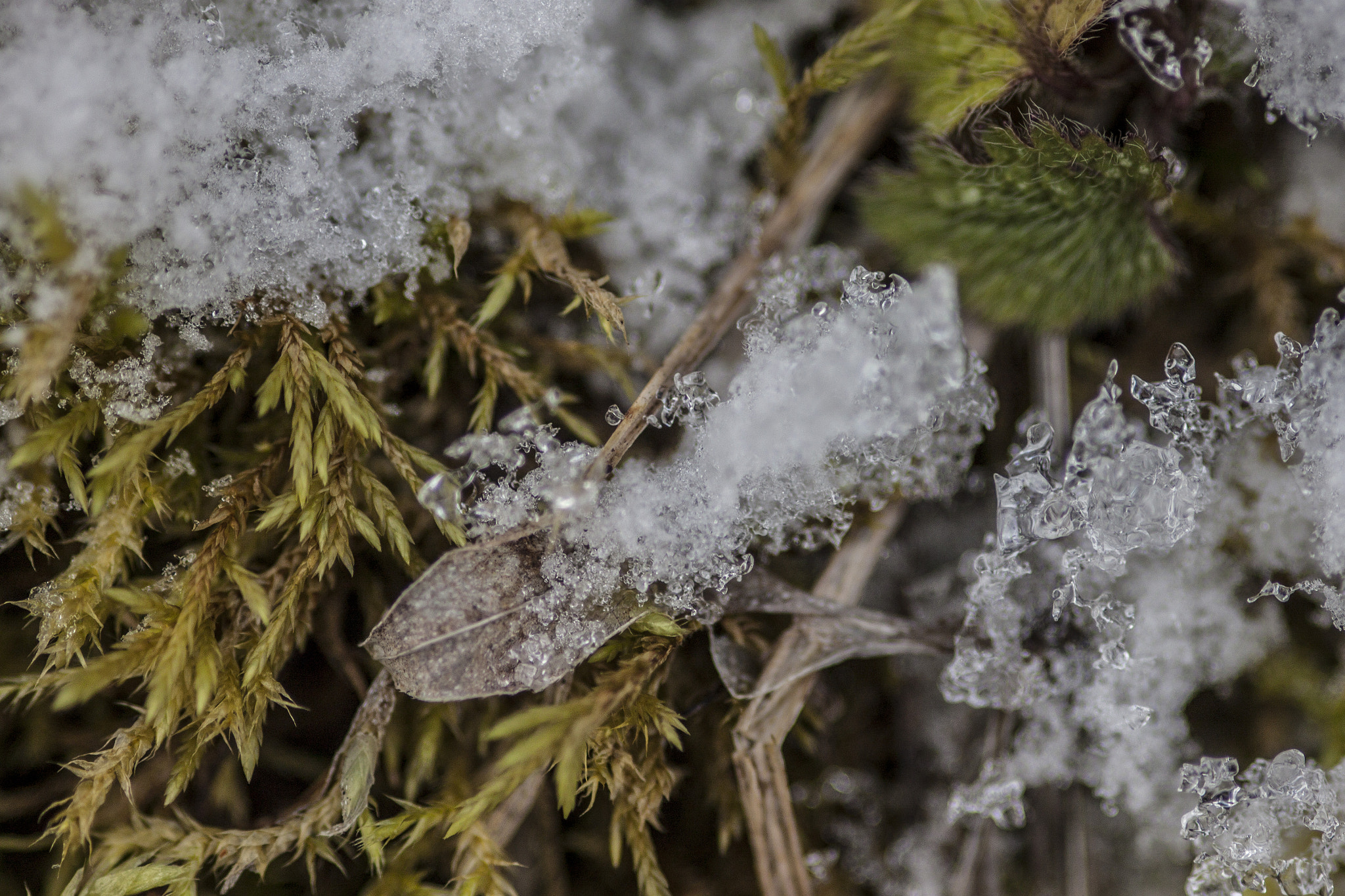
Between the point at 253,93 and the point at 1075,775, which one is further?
the point at 1075,775

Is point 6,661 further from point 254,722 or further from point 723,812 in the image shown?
point 723,812

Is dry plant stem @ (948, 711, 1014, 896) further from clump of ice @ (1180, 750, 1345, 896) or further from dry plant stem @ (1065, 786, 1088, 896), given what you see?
clump of ice @ (1180, 750, 1345, 896)

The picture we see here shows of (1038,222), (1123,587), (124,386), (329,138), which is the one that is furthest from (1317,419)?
(124,386)

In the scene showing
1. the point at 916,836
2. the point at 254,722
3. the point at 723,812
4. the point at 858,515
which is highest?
the point at 254,722

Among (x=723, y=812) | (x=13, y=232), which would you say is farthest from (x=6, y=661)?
(x=723, y=812)

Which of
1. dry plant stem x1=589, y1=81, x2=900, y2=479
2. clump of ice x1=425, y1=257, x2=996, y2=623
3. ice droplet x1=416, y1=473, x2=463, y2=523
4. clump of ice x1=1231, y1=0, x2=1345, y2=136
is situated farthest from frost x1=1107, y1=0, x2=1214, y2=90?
ice droplet x1=416, y1=473, x2=463, y2=523

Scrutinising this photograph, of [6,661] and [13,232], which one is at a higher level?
[13,232]

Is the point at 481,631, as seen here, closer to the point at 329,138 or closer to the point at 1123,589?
the point at 329,138
